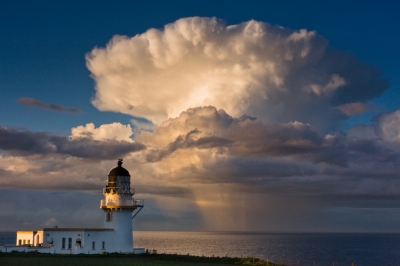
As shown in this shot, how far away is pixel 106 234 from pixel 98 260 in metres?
12.3

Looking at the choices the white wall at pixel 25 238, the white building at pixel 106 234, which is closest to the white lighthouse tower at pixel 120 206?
the white building at pixel 106 234

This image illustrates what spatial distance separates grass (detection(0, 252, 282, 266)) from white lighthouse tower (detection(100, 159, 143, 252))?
11.1ft

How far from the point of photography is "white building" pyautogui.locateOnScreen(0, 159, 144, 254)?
59906 mm

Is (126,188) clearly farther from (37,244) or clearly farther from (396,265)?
(396,265)

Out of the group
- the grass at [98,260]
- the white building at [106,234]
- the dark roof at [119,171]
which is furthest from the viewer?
the dark roof at [119,171]

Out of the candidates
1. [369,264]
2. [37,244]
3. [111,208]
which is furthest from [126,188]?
[369,264]

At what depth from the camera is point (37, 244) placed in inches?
2462

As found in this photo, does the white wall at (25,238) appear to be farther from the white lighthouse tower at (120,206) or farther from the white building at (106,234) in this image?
the white lighthouse tower at (120,206)

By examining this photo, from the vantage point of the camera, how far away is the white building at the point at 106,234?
59.9 m

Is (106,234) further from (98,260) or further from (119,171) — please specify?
(98,260)

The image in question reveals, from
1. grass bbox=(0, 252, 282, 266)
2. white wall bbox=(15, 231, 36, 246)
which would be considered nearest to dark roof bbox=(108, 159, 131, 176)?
grass bbox=(0, 252, 282, 266)

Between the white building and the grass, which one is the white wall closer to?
the white building

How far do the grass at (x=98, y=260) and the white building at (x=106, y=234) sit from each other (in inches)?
100

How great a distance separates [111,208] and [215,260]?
52.4ft
